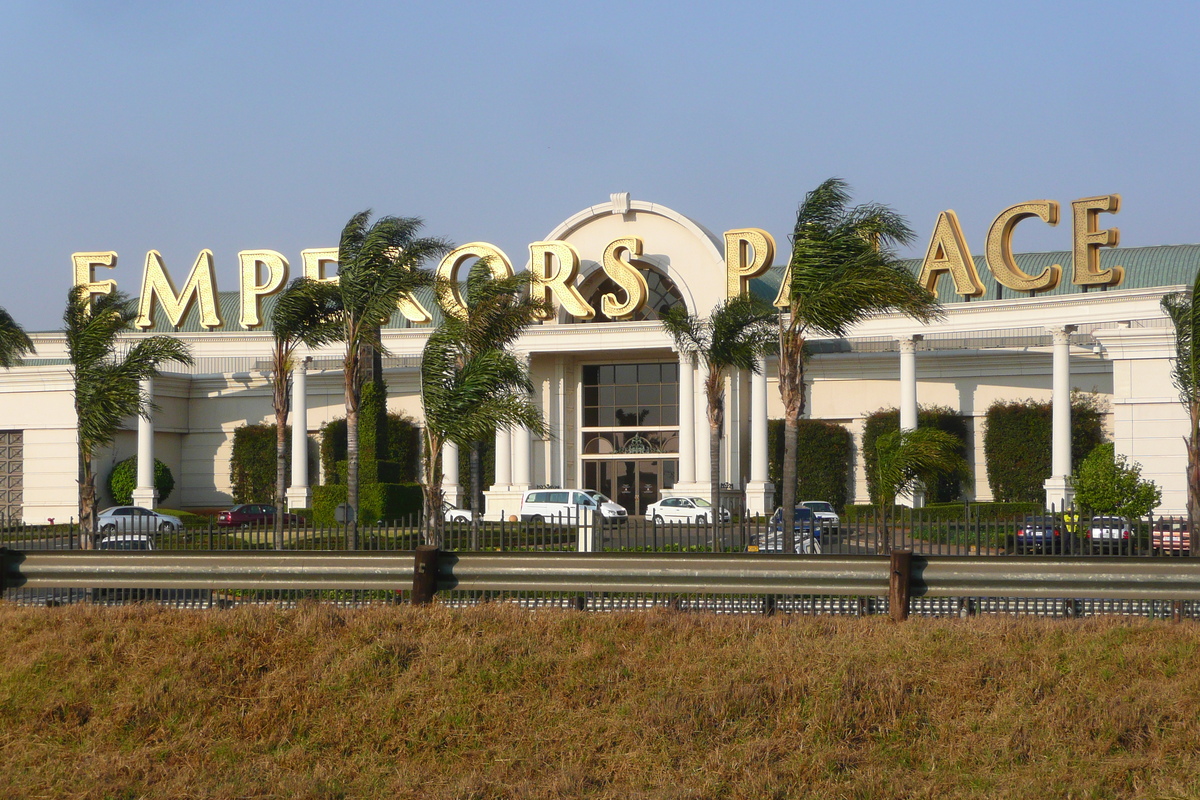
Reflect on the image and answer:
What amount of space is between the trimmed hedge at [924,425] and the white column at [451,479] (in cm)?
1485

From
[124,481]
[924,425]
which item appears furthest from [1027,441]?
[124,481]

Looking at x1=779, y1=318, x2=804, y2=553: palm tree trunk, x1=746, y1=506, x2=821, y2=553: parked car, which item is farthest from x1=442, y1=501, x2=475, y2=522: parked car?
x1=779, y1=318, x2=804, y2=553: palm tree trunk

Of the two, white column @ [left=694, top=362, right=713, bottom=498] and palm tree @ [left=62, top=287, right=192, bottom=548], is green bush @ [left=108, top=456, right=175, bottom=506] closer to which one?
white column @ [left=694, top=362, right=713, bottom=498]

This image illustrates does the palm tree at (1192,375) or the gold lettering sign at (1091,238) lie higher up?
the gold lettering sign at (1091,238)

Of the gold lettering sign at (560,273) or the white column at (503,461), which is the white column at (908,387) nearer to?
the gold lettering sign at (560,273)

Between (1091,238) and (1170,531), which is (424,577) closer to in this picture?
(1170,531)

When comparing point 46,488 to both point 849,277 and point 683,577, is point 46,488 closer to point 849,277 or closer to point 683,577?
point 849,277

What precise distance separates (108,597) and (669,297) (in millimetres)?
36508

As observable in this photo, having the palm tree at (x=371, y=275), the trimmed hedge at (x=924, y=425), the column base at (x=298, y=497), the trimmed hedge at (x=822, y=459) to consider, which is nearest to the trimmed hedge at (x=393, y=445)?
the column base at (x=298, y=497)

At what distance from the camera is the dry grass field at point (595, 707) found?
7516 mm

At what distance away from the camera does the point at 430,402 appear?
20.4m

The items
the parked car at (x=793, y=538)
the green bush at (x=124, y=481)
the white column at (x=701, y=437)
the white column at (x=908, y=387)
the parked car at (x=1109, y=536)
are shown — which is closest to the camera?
the parked car at (x=1109, y=536)

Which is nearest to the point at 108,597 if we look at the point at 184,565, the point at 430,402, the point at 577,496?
the point at 184,565

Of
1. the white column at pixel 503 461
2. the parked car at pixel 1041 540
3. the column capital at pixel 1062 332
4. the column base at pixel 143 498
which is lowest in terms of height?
the column base at pixel 143 498
